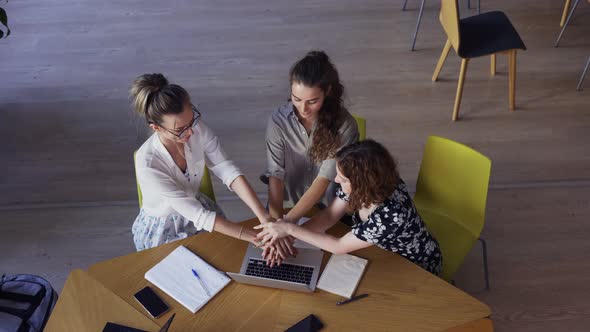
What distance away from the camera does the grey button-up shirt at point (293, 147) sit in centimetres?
240

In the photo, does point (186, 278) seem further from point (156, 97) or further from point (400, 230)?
point (400, 230)

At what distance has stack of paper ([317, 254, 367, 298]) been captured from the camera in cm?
199

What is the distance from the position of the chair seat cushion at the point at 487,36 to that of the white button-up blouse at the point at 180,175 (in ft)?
6.23

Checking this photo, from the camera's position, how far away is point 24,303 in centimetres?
246

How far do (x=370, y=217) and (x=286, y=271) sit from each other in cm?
40

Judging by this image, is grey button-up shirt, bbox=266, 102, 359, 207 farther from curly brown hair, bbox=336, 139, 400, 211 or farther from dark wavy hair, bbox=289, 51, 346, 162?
curly brown hair, bbox=336, 139, 400, 211

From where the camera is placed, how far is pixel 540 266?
2.94m

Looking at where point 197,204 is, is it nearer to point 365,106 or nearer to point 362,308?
Result: point 362,308

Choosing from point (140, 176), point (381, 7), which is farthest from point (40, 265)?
point (381, 7)

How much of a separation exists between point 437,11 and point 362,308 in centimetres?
368

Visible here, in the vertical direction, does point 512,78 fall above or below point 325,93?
below

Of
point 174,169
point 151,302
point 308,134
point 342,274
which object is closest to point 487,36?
point 308,134

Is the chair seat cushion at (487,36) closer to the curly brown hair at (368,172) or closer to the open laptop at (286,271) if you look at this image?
the curly brown hair at (368,172)

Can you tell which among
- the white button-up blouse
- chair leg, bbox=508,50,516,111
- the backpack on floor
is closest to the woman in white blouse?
the white button-up blouse
